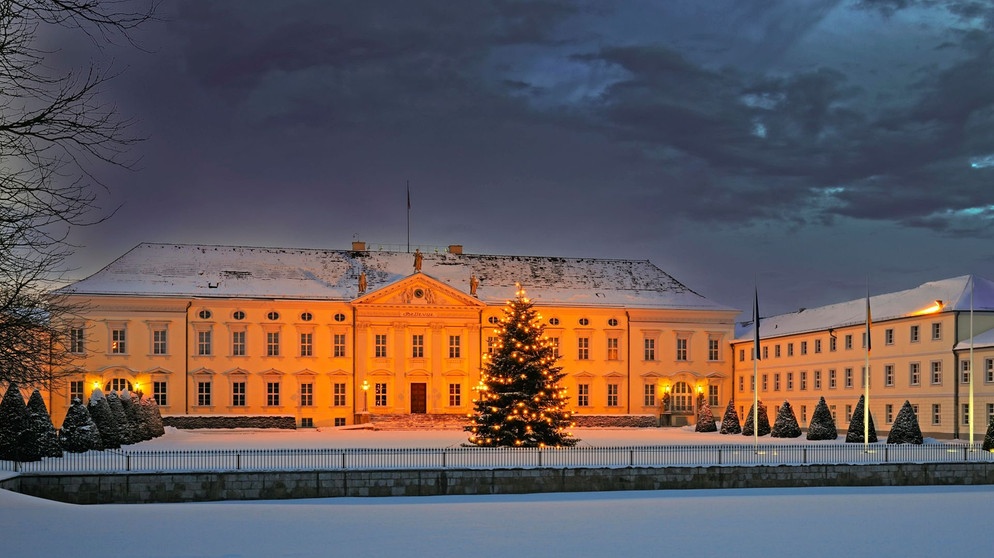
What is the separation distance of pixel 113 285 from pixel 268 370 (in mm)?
10641

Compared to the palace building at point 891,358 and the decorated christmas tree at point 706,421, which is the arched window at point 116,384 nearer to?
the decorated christmas tree at point 706,421

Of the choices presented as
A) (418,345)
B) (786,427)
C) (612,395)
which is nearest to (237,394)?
(418,345)

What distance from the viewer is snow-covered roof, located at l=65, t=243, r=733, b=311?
6638 centimetres

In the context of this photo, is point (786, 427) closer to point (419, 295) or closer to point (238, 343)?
point (419, 295)

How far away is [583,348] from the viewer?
233ft

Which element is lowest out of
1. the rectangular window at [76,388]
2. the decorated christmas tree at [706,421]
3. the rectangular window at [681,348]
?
the decorated christmas tree at [706,421]

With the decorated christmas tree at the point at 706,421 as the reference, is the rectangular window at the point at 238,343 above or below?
above

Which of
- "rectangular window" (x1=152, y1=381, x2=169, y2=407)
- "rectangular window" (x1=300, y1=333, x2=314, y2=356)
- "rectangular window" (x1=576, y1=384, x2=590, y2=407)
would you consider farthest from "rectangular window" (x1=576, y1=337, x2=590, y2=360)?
"rectangular window" (x1=152, y1=381, x2=169, y2=407)

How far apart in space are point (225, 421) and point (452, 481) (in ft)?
108

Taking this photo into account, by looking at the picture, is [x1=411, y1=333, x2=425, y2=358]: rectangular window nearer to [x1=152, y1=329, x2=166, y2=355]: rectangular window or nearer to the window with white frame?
the window with white frame

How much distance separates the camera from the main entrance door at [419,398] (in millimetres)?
68688

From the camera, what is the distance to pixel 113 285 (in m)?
64.9

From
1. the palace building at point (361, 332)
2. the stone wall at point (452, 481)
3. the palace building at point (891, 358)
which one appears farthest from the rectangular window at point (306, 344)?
the stone wall at point (452, 481)

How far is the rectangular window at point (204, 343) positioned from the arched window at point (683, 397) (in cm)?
3065
